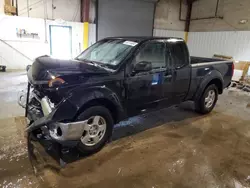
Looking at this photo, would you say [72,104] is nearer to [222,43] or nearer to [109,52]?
[109,52]

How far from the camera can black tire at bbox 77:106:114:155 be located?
243 centimetres

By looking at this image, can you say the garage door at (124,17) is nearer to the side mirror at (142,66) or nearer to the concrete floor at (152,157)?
the concrete floor at (152,157)

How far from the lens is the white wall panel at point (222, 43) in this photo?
968 cm

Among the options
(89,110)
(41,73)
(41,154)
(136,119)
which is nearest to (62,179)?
(41,154)

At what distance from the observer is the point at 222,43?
10719mm

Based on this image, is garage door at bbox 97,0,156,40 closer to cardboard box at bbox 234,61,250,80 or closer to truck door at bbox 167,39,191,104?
cardboard box at bbox 234,61,250,80

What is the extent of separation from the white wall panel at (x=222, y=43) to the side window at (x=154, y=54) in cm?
830

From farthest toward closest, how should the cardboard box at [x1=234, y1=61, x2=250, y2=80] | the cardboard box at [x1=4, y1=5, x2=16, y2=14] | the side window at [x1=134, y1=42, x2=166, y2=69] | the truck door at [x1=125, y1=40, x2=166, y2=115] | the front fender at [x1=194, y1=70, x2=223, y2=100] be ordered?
the cardboard box at [x1=234, y1=61, x2=250, y2=80], the cardboard box at [x1=4, y1=5, x2=16, y2=14], the front fender at [x1=194, y1=70, x2=223, y2=100], the side window at [x1=134, y1=42, x2=166, y2=69], the truck door at [x1=125, y1=40, x2=166, y2=115]

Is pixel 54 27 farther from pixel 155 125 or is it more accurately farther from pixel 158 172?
pixel 158 172

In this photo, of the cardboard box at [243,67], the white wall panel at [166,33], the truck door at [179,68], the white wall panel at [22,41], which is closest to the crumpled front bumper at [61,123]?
the truck door at [179,68]

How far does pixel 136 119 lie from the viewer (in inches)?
154

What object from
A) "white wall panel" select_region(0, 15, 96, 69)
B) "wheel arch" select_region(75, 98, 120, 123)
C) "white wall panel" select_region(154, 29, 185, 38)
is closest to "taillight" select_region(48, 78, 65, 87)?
"wheel arch" select_region(75, 98, 120, 123)

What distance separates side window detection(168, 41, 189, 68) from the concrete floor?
118 cm

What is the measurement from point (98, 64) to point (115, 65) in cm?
33
